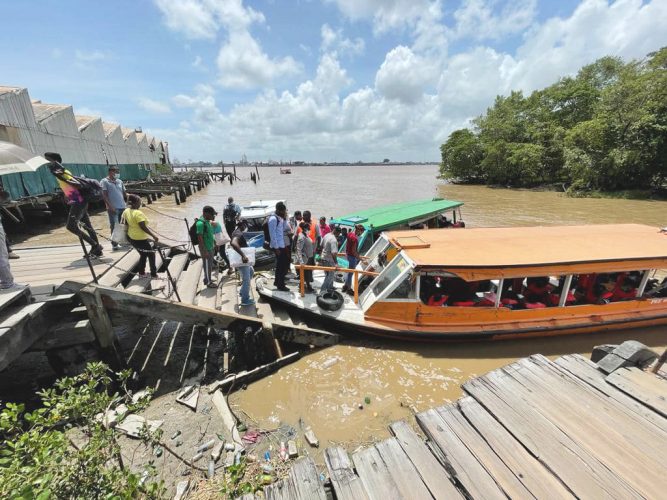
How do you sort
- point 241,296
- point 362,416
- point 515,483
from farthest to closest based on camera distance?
point 241,296 < point 362,416 < point 515,483

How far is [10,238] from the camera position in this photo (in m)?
14.3

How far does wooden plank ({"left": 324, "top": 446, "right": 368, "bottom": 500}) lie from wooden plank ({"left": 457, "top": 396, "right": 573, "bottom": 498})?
830 millimetres

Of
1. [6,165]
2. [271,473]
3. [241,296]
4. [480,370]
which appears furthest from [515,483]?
[6,165]

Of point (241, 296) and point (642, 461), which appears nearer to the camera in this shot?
point (642, 461)

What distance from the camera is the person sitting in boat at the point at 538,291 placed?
6793mm

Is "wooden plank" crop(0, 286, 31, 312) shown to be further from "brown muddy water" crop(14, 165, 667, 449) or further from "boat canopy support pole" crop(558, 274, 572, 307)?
"boat canopy support pole" crop(558, 274, 572, 307)

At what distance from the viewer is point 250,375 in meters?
5.49

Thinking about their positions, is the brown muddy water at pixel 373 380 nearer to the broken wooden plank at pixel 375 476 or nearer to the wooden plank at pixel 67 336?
the wooden plank at pixel 67 336

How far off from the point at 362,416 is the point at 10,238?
18.5 meters

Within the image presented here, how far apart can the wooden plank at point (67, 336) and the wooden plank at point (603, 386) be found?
21.4ft

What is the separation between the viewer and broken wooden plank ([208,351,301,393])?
17.4 ft

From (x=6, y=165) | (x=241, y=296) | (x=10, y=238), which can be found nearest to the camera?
(x=6, y=165)

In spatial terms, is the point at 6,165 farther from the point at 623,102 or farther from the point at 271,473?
the point at 623,102

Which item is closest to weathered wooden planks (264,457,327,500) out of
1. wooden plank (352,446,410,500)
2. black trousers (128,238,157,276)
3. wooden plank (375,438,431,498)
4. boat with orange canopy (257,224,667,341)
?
wooden plank (352,446,410,500)
